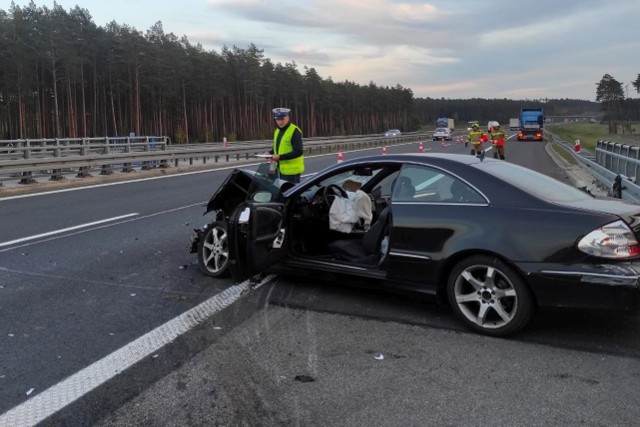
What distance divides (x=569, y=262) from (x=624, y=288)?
37 centimetres

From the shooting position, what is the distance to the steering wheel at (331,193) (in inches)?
233

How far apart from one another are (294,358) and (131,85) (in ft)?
219

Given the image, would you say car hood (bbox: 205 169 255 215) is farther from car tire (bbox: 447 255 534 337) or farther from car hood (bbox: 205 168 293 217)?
car tire (bbox: 447 255 534 337)

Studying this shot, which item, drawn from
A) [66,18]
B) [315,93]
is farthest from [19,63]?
[315,93]

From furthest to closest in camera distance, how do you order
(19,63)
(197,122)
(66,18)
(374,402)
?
(197,122) < (66,18) < (19,63) < (374,402)

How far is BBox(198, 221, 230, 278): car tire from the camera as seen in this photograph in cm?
586

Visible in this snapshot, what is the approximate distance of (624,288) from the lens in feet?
12.3

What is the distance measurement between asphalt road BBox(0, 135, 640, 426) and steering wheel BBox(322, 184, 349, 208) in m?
0.88

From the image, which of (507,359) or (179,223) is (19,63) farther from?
(507,359)

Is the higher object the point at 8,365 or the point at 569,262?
the point at 569,262

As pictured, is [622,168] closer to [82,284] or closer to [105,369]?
[82,284]

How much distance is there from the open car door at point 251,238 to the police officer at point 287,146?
2.77 meters

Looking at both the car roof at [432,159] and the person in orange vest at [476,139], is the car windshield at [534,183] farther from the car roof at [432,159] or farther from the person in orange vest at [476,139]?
the person in orange vest at [476,139]

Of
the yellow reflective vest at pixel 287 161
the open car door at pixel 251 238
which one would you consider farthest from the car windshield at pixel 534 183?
the yellow reflective vest at pixel 287 161
